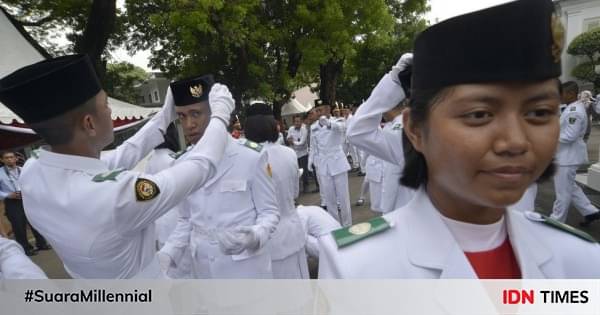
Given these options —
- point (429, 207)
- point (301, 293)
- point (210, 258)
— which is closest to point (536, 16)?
point (429, 207)

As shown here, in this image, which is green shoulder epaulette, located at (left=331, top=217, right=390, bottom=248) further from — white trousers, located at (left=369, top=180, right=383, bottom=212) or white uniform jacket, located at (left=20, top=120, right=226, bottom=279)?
white trousers, located at (left=369, top=180, right=383, bottom=212)

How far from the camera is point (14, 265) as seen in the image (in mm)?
1799

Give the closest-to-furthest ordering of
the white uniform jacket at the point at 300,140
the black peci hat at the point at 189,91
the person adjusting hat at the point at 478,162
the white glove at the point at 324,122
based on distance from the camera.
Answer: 1. the person adjusting hat at the point at 478,162
2. the black peci hat at the point at 189,91
3. the white glove at the point at 324,122
4. the white uniform jacket at the point at 300,140

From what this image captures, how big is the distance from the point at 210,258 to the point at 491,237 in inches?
76.4

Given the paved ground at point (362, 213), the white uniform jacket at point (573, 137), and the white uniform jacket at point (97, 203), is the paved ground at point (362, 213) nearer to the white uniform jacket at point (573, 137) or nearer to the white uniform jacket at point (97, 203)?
the white uniform jacket at point (573, 137)

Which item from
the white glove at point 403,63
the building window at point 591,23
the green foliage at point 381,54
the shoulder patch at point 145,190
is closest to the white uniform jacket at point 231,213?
the shoulder patch at point 145,190

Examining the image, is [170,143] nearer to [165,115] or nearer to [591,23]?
[165,115]

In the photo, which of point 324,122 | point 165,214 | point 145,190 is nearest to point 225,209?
point 145,190

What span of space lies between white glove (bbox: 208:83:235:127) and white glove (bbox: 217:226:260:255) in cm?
66

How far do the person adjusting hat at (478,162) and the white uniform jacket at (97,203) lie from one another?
878 mm

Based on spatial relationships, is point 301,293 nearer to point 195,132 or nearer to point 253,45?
point 195,132

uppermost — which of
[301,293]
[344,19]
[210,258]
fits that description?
[344,19]

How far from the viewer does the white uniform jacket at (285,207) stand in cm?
309

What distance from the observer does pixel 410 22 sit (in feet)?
74.6
